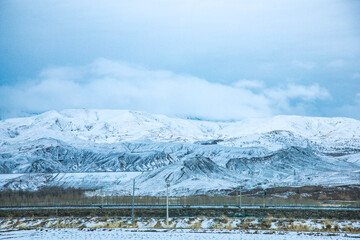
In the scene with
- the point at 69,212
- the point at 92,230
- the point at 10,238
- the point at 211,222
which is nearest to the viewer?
the point at 10,238

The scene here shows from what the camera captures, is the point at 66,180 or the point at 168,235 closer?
the point at 168,235

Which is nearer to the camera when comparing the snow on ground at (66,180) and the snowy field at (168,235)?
the snowy field at (168,235)

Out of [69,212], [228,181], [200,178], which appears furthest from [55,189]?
[69,212]

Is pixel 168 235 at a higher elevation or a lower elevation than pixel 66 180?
lower

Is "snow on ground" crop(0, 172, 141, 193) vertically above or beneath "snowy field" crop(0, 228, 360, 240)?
above

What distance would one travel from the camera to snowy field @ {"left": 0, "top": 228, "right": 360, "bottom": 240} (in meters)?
34.0

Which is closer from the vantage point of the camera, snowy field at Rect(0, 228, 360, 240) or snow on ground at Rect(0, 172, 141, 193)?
snowy field at Rect(0, 228, 360, 240)

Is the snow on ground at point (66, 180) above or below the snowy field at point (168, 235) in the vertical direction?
above

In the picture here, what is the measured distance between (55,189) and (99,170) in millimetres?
44964

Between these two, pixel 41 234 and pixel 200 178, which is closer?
pixel 41 234

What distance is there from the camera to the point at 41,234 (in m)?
37.1

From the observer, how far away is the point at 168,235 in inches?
1406

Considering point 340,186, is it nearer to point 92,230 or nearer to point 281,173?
point 281,173

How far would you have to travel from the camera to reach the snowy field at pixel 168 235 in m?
34.0
